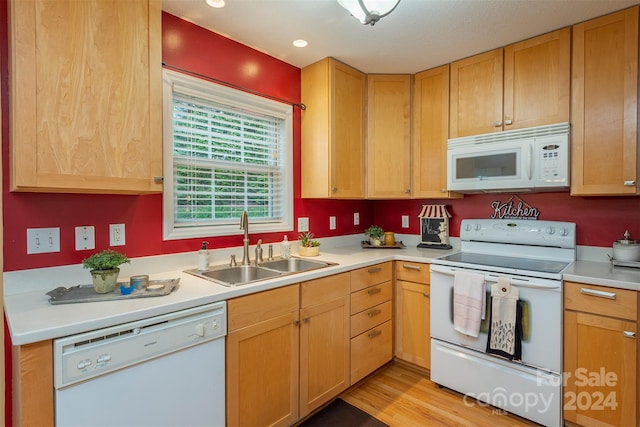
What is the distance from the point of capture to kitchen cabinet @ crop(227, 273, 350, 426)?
156 centimetres

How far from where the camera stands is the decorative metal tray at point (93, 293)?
1.31 m

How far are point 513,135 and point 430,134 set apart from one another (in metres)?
0.64

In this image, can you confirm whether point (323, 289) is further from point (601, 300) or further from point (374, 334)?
point (601, 300)

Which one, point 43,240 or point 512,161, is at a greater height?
point 512,161

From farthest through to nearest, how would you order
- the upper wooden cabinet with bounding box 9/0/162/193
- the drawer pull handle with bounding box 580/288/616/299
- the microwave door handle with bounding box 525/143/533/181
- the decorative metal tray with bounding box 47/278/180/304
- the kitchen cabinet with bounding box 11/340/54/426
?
1. the microwave door handle with bounding box 525/143/533/181
2. the drawer pull handle with bounding box 580/288/616/299
3. the decorative metal tray with bounding box 47/278/180/304
4. the upper wooden cabinet with bounding box 9/0/162/193
5. the kitchen cabinet with bounding box 11/340/54/426

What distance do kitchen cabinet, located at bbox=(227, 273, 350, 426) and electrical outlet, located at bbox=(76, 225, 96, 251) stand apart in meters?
0.80

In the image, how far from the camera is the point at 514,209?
8.40ft

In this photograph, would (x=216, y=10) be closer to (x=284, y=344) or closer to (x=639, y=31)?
(x=284, y=344)

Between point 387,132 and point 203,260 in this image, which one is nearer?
point 203,260

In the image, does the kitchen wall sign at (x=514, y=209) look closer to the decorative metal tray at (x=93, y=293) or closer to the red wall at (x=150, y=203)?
the red wall at (x=150, y=203)

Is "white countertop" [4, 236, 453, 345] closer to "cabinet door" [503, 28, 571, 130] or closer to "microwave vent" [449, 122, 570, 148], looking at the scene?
"microwave vent" [449, 122, 570, 148]

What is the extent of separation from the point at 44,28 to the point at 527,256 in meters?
3.01

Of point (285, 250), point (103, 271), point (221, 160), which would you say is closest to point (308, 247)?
point (285, 250)

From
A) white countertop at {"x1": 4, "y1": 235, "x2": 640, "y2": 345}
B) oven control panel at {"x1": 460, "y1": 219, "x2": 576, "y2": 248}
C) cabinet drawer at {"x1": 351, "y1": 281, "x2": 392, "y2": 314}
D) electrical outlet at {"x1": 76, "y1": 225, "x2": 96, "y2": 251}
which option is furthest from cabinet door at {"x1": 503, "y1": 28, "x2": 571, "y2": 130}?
electrical outlet at {"x1": 76, "y1": 225, "x2": 96, "y2": 251}
